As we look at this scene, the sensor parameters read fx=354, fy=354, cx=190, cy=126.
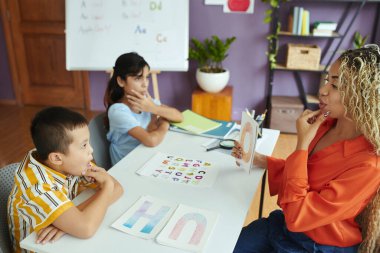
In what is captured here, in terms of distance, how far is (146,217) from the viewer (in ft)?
3.62

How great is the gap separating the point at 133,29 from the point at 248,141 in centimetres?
236

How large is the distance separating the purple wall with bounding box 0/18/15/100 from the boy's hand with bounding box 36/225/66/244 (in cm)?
394

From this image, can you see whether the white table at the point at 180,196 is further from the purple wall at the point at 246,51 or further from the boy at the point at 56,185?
the purple wall at the point at 246,51

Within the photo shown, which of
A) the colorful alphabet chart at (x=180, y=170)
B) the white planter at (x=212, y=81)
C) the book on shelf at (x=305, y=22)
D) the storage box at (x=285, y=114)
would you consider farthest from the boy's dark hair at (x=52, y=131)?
the book on shelf at (x=305, y=22)

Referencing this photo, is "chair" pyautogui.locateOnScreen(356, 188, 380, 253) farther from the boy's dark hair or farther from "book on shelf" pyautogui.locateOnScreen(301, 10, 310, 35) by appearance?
"book on shelf" pyautogui.locateOnScreen(301, 10, 310, 35)

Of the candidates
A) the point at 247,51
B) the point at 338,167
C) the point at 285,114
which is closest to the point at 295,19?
the point at 247,51

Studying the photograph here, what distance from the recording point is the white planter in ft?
11.4

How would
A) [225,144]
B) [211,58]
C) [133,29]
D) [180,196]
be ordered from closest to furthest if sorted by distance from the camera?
1. [180,196]
2. [225,144]
3. [133,29]
4. [211,58]

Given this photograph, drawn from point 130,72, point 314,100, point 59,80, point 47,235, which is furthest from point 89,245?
point 59,80

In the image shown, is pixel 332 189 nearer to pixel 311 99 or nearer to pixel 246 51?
pixel 311 99

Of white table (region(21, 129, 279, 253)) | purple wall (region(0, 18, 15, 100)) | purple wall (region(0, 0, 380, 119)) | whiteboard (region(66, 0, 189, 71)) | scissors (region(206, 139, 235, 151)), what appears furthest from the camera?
purple wall (region(0, 18, 15, 100))

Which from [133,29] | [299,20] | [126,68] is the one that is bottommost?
[126,68]

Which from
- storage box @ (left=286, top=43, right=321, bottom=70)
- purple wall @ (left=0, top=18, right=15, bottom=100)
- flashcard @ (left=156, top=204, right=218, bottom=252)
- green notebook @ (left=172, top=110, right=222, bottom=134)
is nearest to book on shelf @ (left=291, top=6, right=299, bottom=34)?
storage box @ (left=286, top=43, right=321, bottom=70)

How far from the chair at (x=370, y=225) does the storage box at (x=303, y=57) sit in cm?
259
